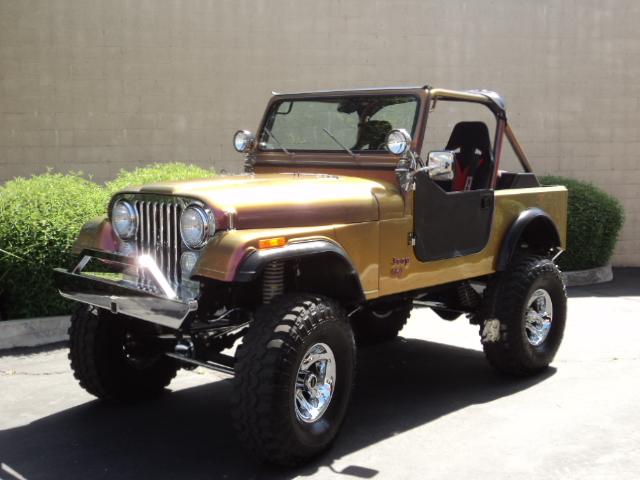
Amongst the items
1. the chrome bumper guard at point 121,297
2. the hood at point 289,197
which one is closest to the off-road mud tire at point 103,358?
the chrome bumper guard at point 121,297

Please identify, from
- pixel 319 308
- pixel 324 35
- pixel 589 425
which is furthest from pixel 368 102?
pixel 324 35

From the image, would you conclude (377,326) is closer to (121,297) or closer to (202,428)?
(202,428)

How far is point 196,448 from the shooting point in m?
4.54

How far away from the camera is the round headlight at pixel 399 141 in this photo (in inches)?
195

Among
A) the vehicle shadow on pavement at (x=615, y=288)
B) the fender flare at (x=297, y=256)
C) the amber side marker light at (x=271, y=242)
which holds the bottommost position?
the vehicle shadow on pavement at (x=615, y=288)

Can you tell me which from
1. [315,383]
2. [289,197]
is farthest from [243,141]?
[315,383]

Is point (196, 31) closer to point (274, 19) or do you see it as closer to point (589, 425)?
point (274, 19)

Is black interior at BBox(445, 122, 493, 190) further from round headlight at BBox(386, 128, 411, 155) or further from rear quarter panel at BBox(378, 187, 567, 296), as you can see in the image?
round headlight at BBox(386, 128, 411, 155)

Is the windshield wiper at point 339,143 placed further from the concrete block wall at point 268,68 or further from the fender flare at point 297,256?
the concrete block wall at point 268,68

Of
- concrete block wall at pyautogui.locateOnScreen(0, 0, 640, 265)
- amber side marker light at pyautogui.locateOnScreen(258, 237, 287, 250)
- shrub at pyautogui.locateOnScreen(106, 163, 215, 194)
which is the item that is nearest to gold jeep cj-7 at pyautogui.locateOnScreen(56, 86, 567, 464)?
amber side marker light at pyautogui.locateOnScreen(258, 237, 287, 250)

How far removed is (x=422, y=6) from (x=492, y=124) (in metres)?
1.72

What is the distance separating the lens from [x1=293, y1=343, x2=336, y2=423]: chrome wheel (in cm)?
427

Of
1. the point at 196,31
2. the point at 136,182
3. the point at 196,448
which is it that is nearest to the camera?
the point at 196,448

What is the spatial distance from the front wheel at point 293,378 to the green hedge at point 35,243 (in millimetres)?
3076
